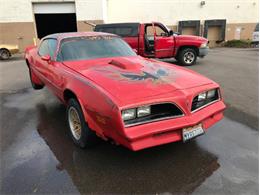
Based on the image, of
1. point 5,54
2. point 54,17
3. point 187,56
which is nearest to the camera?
point 187,56

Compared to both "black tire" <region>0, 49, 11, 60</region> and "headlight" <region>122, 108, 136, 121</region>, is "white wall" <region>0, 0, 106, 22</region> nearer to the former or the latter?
"black tire" <region>0, 49, 11, 60</region>

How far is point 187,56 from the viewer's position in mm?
10852

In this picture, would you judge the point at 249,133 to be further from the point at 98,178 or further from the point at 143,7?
the point at 143,7

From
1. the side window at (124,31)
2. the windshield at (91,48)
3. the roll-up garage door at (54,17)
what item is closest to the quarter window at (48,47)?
the windshield at (91,48)

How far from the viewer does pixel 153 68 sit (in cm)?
396

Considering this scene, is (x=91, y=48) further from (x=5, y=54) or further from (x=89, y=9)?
(x=89, y=9)

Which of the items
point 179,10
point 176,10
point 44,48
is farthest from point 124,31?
point 179,10

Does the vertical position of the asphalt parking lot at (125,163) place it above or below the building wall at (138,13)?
below

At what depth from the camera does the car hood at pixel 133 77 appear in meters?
2.99

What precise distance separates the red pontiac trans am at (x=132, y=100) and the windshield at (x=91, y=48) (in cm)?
5

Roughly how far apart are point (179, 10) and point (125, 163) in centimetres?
2425

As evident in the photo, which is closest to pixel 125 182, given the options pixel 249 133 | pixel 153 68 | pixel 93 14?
pixel 153 68

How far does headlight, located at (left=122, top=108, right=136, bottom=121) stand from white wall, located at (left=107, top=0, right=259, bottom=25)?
22.8 metres

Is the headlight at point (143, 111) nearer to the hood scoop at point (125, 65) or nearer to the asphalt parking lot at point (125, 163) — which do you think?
the asphalt parking lot at point (125, 163)
